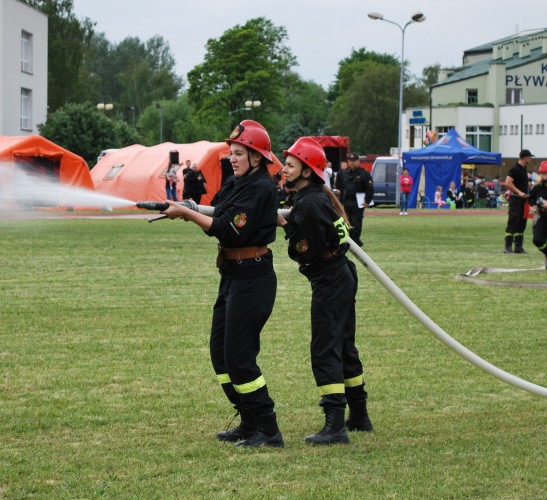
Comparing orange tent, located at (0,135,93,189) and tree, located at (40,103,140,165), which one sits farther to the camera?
tree, located at (40,103,140,165)

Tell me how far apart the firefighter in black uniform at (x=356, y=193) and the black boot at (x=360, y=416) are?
1558 cm

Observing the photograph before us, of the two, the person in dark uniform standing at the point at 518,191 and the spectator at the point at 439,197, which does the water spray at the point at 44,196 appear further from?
the spectator at the point at 439,197

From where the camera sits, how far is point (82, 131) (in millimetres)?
55812

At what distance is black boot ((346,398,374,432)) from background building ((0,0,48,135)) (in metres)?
51.6

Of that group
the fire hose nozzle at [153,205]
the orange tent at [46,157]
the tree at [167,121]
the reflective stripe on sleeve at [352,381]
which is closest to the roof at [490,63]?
the tree at [167,121]

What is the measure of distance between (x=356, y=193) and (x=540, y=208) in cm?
643

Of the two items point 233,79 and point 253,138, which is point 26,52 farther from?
point 253,138

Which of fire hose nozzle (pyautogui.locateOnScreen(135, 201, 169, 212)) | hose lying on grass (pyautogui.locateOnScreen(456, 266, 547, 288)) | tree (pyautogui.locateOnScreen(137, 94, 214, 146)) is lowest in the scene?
hose lying on grass (pyautogui.locateOnScreen(456, 266, 547, 288))

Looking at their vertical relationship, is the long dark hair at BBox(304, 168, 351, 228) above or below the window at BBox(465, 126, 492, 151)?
below

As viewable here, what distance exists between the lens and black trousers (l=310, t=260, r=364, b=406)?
22.5 ft

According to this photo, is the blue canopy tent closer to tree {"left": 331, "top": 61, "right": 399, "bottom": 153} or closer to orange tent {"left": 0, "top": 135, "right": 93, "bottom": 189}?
orange tent {"left": 0, "top": 135, "right": 93, "bottom": 189}

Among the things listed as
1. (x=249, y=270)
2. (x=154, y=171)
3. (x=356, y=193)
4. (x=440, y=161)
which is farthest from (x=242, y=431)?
(x=440, y=161)

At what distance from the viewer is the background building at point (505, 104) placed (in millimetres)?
88250

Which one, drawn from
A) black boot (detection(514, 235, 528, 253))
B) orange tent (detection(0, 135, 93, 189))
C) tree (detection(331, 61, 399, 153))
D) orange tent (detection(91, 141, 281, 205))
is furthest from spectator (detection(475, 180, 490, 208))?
tree (detection(331, 61, 399, 153))
